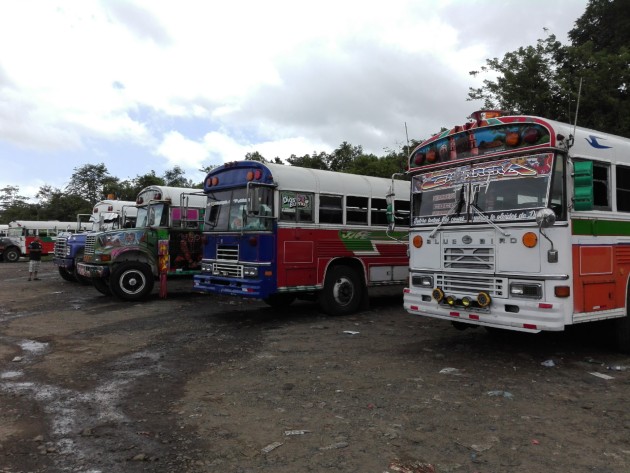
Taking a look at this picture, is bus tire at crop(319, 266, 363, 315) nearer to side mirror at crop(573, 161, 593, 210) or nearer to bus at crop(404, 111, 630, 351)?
bus at crop(404, 111, 630, 351)

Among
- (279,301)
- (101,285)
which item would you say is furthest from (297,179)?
(101,285)

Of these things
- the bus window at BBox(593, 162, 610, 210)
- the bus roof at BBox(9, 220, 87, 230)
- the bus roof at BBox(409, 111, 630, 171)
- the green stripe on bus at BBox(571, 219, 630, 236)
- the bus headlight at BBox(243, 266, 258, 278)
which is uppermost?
the bus roof at BBox(9, 220, 87, 230)

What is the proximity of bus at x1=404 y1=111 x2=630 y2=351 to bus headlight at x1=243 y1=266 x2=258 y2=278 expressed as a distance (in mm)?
3098

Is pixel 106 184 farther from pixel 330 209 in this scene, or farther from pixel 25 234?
pixel 330 209

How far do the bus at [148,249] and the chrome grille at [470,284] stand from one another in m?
6.94

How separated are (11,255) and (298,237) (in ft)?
93.0

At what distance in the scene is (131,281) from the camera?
12094 millimetres

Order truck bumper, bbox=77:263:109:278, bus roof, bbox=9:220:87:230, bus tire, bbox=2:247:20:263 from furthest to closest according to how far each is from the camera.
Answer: bus roof, bbox=9:220:87:230 < bus tire, bbox=2:247:20:263 < truck bumper, bbox=77:263:109:278

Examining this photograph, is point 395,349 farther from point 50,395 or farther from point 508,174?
point 50,395

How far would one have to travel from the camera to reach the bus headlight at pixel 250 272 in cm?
889

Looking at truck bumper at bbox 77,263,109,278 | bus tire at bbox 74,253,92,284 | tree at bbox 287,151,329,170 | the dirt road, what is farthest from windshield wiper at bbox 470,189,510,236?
tree at bbox 287,151,329,170

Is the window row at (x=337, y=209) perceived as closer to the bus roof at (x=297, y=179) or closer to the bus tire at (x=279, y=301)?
the bus roof at (x=297, y=179)

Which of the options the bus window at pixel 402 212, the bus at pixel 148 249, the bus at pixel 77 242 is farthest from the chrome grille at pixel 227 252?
the bus at pixel 77 242

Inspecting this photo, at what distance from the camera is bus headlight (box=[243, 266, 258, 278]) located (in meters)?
8.89
